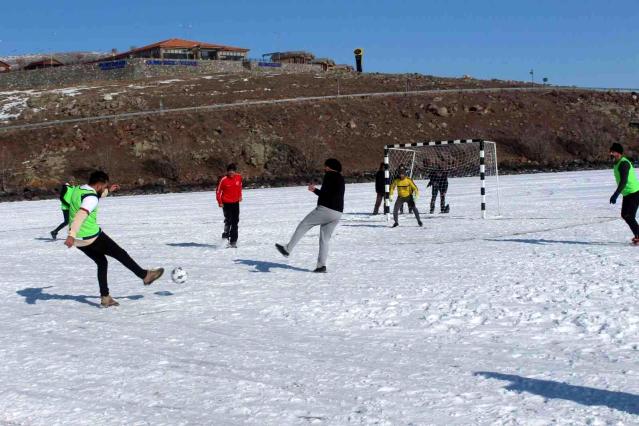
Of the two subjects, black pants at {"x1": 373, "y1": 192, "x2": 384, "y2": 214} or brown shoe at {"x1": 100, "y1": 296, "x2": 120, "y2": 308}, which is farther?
black pants at {"x1": 373, "y1": 192, "x2": 384, "y2": 214}

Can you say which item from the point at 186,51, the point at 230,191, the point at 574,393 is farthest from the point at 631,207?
the point at 186,51

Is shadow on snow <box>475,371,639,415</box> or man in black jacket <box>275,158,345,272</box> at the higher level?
man in black jacket <box>275,158,345,272</box>

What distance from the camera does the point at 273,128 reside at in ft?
193

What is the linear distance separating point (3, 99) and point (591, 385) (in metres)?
70.1

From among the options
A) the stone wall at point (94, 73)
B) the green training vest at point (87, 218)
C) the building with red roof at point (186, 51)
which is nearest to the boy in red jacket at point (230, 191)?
the green training vest at point (87, 218)

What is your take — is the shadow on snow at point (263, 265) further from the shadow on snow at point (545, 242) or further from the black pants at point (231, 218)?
the shadow on snow at point (545, 242)

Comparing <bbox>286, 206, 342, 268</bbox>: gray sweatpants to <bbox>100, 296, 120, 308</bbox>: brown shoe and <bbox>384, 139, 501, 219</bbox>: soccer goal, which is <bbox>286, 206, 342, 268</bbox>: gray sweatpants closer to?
<bbox>100, 296, 120, 308</bbox>: brown shoe

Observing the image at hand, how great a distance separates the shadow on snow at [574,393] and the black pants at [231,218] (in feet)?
31.6

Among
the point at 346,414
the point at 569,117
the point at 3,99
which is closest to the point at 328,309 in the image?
the point at 346,414

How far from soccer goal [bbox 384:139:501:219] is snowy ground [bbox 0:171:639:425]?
6001mm

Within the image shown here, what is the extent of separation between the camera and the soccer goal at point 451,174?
2158 cm

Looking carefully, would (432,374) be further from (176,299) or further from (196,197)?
(196,197)

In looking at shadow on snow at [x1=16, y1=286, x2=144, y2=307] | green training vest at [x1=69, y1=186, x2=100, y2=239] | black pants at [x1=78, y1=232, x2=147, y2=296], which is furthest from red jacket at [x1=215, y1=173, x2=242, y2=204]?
green training vest at [x1=69, y1=186, x2=100, y2=239]

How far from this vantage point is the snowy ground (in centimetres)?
562
